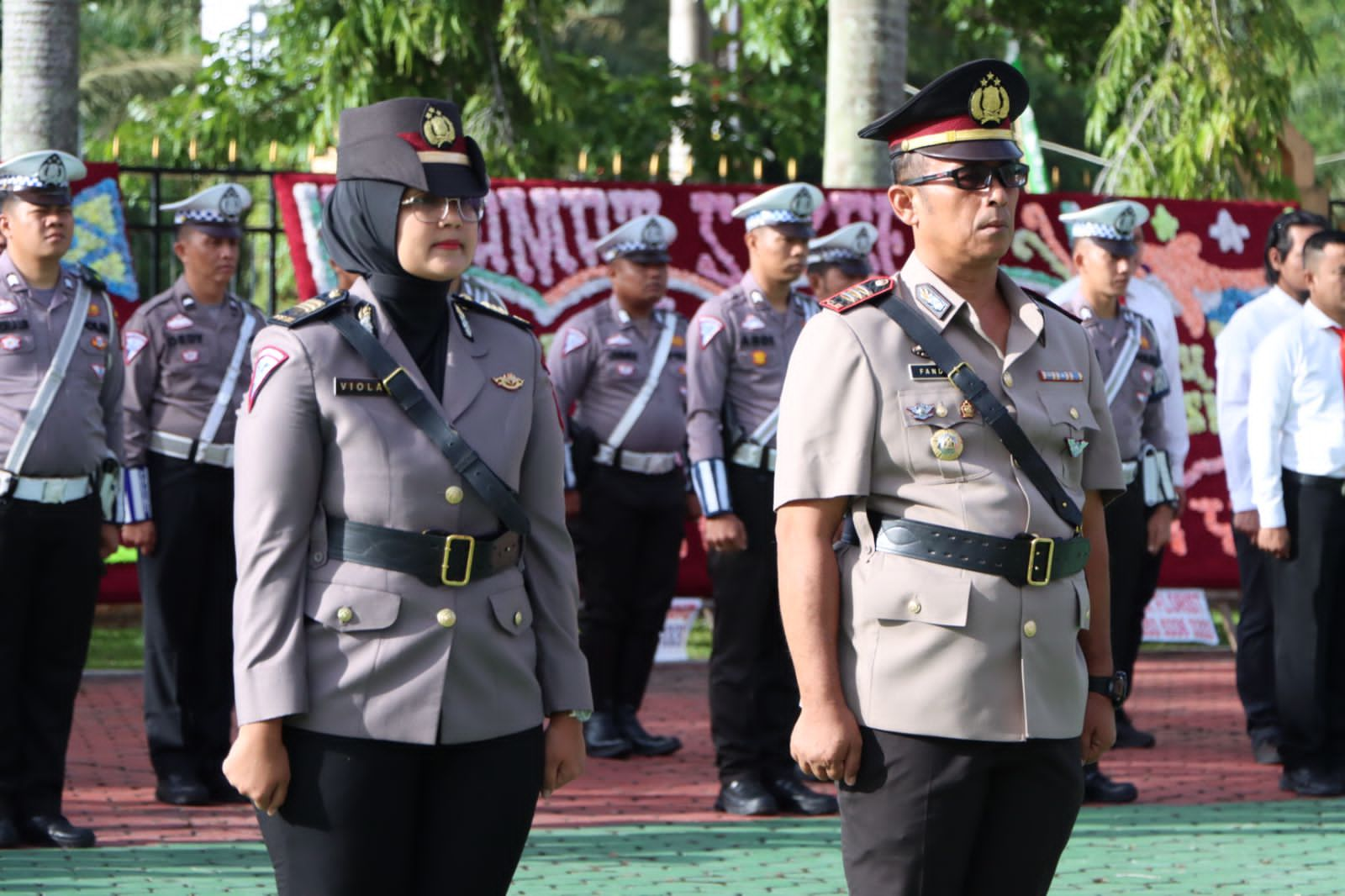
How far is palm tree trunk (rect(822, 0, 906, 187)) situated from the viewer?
1109 cm

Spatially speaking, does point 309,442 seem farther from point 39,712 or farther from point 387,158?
point 39,712

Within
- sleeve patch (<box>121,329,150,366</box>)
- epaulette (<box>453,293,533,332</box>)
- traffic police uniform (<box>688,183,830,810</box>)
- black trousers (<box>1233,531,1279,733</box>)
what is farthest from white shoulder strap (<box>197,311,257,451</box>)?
black trousers (<box>1233,531,1279,733</box>)

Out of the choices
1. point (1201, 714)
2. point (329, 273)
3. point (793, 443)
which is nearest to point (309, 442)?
A: point (793, 443)

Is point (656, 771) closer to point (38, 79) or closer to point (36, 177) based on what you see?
point (36, 177)

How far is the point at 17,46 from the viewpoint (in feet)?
33.8

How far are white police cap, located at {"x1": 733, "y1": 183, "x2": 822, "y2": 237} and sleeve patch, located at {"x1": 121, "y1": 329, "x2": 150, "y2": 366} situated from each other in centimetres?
239

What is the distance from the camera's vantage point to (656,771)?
8398 millimetres

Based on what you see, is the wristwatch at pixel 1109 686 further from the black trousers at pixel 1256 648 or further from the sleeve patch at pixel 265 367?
the black trousers at pixel 1256 648

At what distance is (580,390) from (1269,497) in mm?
3008

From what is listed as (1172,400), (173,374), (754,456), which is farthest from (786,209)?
(173,374)

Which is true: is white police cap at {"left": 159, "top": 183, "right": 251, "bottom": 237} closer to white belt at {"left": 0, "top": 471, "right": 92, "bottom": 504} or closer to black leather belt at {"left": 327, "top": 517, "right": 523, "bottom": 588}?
white belt at {"left": 0, "top": 471, "right": 92, "bottom": 504}

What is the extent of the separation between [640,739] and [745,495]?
173 cm

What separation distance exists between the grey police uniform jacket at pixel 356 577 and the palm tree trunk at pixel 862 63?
7897 mm

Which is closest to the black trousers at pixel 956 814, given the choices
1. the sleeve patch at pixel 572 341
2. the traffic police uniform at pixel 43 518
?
the traffic police uniform at pixel 43 518
